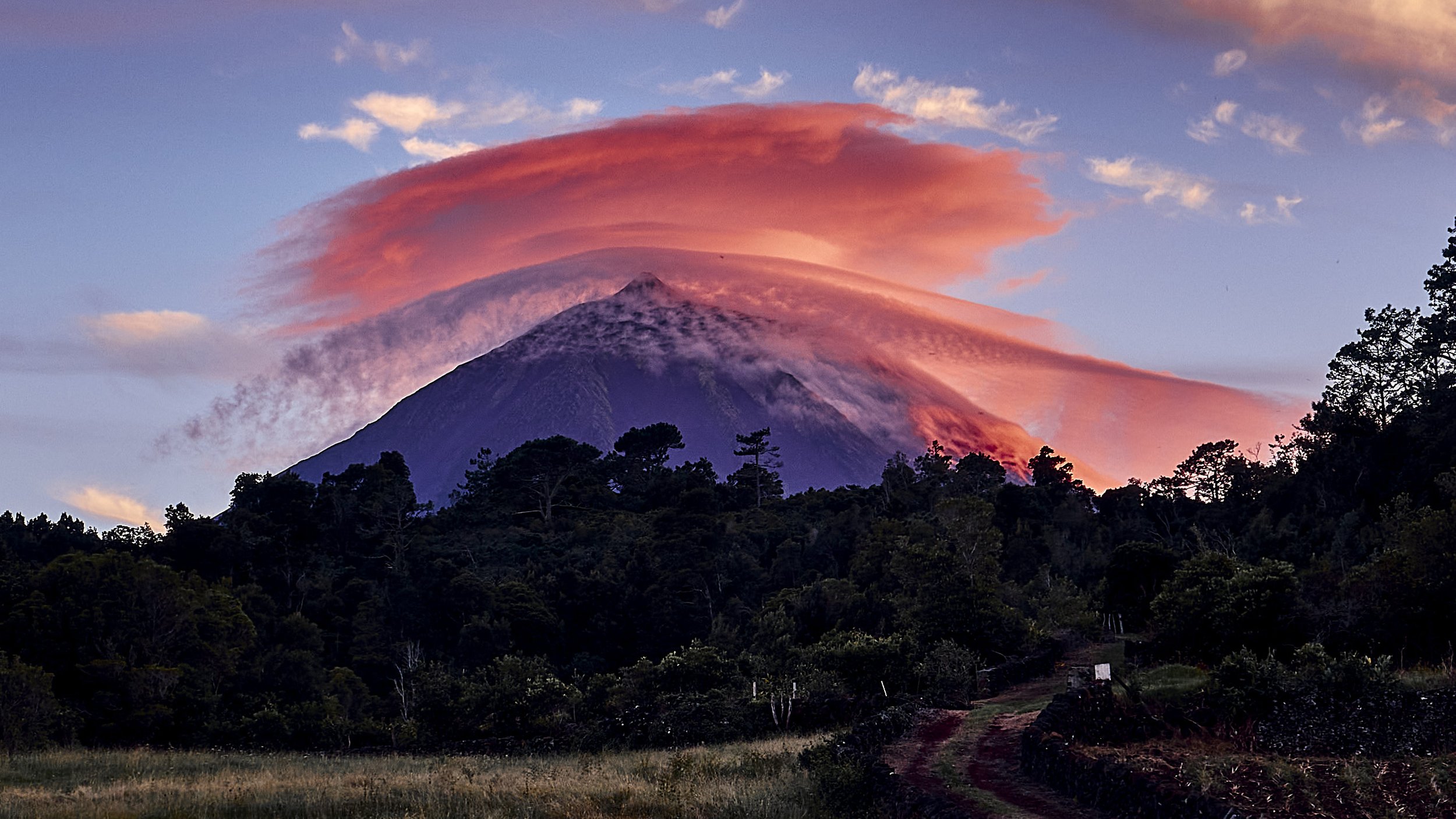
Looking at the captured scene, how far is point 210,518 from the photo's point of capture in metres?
93.9

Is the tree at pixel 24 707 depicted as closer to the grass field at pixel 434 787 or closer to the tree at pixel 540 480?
the grass field at pixel 434 787

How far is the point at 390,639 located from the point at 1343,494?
6518 cm

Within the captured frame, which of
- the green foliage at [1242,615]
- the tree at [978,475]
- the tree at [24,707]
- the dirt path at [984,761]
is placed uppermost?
the tree at [978,475]

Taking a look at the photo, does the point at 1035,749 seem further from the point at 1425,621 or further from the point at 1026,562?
the point at 1026,562

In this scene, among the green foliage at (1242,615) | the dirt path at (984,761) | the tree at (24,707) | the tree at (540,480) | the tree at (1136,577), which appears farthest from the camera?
the tree at (540,480)

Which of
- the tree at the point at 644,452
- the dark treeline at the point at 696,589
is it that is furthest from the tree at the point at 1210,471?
the tree at the point at 644,452

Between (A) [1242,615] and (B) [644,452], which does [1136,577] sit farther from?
(B) [644,452]

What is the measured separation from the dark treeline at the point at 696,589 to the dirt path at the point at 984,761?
8.87ft

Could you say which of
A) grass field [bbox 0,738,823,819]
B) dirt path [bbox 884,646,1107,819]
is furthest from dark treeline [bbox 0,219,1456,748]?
grass field [bbox 0,738,823,819]

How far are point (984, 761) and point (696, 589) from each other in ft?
204

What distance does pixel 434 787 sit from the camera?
26219 mm

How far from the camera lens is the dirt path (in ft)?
60.7

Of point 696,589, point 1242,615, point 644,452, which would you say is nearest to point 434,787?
point 1242,615

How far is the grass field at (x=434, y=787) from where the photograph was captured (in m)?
22.9
